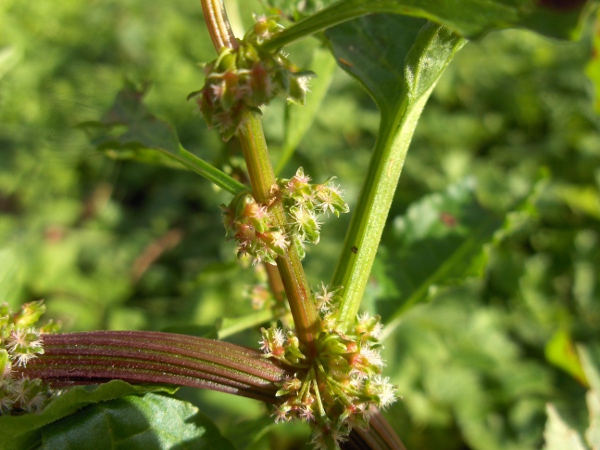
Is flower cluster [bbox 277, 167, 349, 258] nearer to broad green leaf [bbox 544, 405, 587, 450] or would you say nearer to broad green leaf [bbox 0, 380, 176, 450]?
broad green leaf [bbox 0, 380, 176, 450]

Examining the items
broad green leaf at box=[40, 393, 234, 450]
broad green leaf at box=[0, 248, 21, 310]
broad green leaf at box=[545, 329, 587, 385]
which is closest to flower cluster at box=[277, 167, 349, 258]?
broad green leaf at box=[40, 393, 234, 450]

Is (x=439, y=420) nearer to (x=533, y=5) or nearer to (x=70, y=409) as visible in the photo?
(x=70, y=409)

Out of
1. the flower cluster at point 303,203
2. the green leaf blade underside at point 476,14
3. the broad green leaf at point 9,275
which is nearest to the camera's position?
the green leaf blade underside at point 476,14

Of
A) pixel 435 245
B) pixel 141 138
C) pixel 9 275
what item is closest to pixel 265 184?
pixel 141 138

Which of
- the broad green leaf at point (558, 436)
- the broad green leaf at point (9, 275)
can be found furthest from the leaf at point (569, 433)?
the broad green leaf at point (9, 275)

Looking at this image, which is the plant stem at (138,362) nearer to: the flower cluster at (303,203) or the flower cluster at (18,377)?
the flower cluster at (18,377)

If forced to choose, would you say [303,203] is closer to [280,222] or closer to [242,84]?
[280,222]

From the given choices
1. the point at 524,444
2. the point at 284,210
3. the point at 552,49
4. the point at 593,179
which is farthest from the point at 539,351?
the point at 284,210
